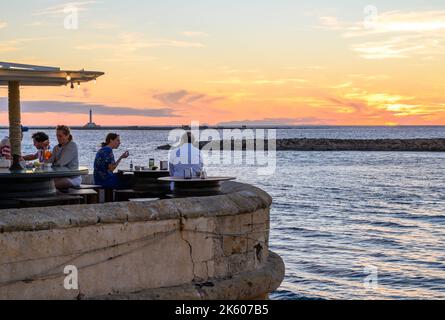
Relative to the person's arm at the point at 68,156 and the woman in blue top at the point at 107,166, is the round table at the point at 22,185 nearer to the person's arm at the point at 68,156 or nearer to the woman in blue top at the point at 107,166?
the person's arm at the point at 68,156

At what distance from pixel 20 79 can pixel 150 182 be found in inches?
95.0

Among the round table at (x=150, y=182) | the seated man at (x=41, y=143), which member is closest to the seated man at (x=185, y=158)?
the round table at (x=150, y=182)

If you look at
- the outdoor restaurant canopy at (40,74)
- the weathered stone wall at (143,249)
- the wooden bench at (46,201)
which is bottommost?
the weathered stone wall at (143,249)

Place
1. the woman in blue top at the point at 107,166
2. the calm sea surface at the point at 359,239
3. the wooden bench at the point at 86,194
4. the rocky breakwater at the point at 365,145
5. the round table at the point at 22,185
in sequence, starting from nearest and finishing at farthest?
the round table at the point at 22,185
the wooden bench at the point at 86,194
the woman in blue top at the point at 107,166
the calm sea surface at the point at 359,239
the rocky breakwater at the point at 365,145

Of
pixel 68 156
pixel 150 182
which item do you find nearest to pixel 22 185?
pixel 68 156

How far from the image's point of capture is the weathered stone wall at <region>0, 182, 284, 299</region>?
20.9ft

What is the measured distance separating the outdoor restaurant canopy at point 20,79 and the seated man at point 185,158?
1532 millimetres

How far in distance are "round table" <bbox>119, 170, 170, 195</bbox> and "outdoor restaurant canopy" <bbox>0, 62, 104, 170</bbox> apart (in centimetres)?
154

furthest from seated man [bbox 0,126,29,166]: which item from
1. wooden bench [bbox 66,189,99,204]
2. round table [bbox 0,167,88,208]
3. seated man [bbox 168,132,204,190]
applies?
round table [bbox 0,167,88,208]

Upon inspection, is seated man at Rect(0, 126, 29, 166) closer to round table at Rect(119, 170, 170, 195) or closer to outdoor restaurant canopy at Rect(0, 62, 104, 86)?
outdoor restaurant canopy at Rect(0, 62, 104, 86)

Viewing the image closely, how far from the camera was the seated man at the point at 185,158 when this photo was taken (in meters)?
9.96

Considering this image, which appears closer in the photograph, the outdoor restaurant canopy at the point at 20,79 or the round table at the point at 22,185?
the round table at the point at 22,185

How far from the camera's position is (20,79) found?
951 cm

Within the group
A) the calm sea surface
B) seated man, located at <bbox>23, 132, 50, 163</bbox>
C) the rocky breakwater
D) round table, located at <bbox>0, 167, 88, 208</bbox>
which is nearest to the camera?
round table, located at <bbox>0, 167, 88, 208</bbox>
